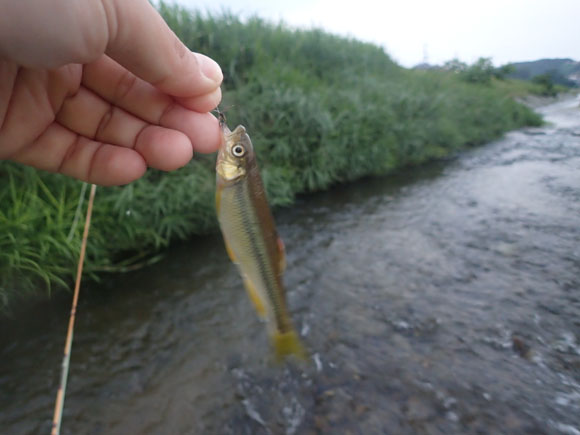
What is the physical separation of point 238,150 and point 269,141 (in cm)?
540

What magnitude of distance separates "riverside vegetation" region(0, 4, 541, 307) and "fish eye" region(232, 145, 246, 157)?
309cm

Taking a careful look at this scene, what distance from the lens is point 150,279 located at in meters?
4.64

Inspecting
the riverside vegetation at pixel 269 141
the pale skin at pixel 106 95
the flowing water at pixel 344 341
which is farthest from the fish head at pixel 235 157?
the riverside vegetation at pixel 269 141

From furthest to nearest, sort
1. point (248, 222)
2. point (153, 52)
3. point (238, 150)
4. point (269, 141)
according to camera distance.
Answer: point (269, 141), point (248, 222), point (238, 150), point (153, 52)

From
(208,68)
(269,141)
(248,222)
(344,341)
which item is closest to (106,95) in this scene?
(208,68)

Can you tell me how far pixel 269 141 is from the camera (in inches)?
270

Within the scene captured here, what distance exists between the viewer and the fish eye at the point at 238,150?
1.56m

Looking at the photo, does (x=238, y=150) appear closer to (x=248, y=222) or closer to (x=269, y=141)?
(x=248, y=222)

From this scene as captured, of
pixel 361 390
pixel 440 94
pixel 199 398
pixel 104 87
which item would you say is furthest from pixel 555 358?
pixel 440 94

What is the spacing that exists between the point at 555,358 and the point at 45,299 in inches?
197

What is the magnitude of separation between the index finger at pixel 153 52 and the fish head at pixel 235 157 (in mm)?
302

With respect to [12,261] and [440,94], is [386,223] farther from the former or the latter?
[440,94]

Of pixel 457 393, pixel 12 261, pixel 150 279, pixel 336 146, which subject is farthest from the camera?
pixel 336 146

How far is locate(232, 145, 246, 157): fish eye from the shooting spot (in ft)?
5.11
